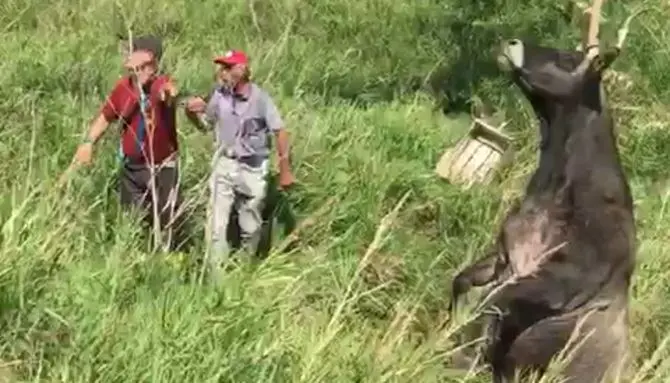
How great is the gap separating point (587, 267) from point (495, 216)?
6.98 ft

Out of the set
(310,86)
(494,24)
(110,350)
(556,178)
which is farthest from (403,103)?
(110,350)

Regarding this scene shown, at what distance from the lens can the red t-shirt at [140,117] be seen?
6895mm

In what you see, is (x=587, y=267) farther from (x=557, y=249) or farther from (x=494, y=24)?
(x=494, y=24)

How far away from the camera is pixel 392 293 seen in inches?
266

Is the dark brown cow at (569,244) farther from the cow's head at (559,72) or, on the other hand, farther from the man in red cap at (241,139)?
the man in red cap at (241,139)

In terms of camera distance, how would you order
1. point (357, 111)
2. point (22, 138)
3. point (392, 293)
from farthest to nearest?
point (357, 111), point (22, 138), point (392, 293)

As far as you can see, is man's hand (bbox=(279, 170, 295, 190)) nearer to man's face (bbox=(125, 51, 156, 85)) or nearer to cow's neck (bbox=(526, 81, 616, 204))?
man's face (bbox=(125, 51, 156, 85))

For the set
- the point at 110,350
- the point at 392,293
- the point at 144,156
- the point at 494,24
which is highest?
the point at 110,350

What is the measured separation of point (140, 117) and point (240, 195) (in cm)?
67

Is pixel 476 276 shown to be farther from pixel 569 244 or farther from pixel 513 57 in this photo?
pixel 513 57

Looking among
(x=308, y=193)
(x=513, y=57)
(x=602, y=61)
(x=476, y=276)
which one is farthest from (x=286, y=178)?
(x=602, y=61)

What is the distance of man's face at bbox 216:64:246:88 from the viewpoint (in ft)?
23.0

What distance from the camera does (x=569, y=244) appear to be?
18.5ft

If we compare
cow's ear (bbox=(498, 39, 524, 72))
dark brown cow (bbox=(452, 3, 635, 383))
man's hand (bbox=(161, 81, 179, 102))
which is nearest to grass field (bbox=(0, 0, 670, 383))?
dark brown cow (bbox=(452, 3, 635, 383))
